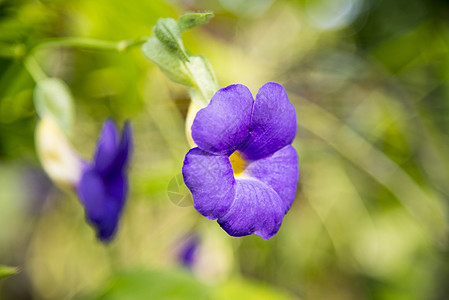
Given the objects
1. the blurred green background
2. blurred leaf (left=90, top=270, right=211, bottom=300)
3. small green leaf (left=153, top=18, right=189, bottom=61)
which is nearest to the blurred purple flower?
the blurred green background

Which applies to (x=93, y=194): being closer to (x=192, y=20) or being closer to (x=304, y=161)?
(x=192, y=20)

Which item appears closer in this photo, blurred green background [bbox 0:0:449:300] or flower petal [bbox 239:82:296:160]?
flower petal [bbox 239:82:296:160]

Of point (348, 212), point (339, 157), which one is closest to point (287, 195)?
point (339, 157)

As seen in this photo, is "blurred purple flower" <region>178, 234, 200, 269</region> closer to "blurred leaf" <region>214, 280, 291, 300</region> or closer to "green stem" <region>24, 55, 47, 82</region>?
"blurred leaf" <region>214, 280, 291, 300</region>

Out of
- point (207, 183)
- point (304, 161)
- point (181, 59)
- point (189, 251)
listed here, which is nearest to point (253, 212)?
point (207, 183)

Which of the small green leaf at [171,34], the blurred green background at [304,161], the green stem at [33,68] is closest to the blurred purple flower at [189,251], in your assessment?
the blurred green background at [304,161]
